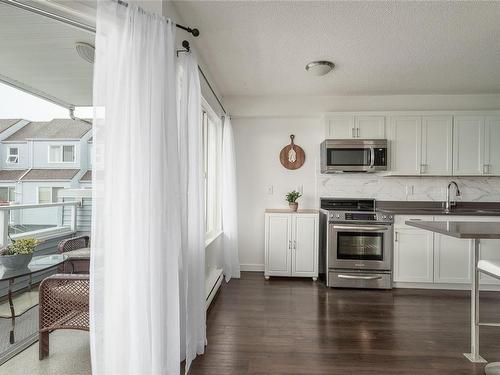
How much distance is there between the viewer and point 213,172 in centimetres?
357

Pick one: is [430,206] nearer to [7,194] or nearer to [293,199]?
[293,199]

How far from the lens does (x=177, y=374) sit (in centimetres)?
156

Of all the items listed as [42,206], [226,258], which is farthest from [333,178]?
[42,206]

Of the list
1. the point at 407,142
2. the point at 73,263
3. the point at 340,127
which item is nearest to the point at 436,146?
the point at 407,142

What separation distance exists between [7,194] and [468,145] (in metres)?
5.71

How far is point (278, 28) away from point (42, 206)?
339cm

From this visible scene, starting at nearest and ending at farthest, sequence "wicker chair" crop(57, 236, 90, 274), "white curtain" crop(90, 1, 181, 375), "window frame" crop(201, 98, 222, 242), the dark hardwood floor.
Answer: "white curtain" crop(90, 1, 181, 375)
the dark hardwood floor
"wicker chair" crop(57, 236, 90, 274)
"window frame" crop(201, 98, 222, 242)

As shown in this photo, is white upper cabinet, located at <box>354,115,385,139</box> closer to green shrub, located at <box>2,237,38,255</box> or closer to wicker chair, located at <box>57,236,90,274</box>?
wicker chair, located at <box>57,236,90,274</box>

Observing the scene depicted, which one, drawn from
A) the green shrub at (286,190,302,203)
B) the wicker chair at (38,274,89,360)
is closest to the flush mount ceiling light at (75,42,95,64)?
the wicker chair at (38,274,89,360)

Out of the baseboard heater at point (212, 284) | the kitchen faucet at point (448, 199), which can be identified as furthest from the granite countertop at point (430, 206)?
the baseboard heater at point (212, 284)

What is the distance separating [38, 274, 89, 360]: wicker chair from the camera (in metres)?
1.84

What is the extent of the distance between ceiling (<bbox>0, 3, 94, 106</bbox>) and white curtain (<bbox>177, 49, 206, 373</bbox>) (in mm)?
910

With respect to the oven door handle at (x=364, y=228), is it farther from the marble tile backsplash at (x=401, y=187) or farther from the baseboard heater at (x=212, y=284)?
the baseboard heater at (x=212, y=284)

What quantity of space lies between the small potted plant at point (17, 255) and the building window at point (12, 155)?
55.5 inches
